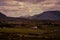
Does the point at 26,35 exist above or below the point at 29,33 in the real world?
above

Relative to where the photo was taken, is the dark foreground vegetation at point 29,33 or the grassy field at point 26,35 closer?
the grassy field at point 26,35

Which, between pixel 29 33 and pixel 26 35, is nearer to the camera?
pixel 26 35

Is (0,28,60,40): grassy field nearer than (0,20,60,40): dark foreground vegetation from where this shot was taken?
Yes
